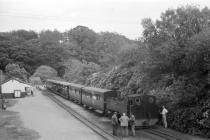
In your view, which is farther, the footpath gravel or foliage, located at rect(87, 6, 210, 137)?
the footpath gravel

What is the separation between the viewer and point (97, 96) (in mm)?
29438

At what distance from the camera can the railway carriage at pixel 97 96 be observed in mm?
27389

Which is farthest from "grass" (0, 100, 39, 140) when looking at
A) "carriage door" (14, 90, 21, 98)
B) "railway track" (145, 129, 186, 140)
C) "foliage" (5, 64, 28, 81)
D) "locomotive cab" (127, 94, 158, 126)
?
"foliage" (5, 64, 28, 81)

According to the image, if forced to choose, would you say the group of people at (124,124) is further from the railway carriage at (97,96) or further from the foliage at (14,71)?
the foliage at (14,71)

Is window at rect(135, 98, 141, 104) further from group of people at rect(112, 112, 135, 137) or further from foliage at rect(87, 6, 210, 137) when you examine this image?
foliage at rect(87, 6, 210, 137)

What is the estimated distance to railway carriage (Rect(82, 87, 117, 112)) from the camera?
89.9 ft

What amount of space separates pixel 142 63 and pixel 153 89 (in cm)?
378

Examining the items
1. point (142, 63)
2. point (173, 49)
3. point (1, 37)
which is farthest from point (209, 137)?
point (1, 37)

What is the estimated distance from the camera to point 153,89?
91.1ft

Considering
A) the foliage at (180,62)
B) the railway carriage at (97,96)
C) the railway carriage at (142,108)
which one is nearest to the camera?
the foliage at (180,62)

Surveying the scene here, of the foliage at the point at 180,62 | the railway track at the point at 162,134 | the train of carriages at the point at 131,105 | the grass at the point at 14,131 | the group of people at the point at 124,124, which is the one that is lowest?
the grass at the point at 14,131

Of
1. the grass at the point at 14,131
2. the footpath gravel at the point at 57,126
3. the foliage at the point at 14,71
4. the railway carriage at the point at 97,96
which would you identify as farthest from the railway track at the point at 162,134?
the foliage at the point at 14,71

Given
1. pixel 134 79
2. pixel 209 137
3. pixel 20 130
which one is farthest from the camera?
pixel 134 79

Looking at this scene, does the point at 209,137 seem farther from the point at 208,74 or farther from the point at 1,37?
the point at 1,37
